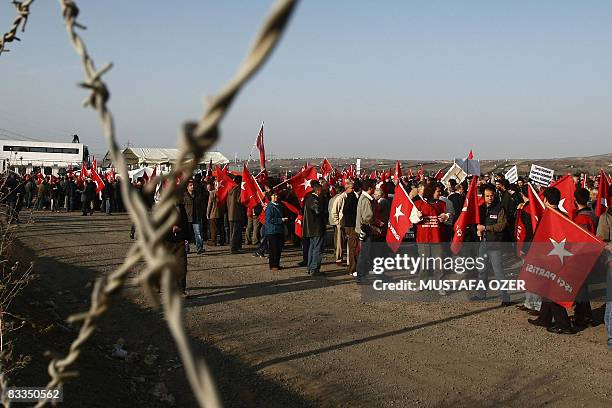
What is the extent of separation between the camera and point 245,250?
55.2 feet

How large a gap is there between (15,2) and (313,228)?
11.5m

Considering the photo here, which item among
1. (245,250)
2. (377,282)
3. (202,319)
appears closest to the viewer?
(202,319)

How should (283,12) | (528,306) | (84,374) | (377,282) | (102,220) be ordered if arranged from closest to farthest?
(283,12), (84,374), (528,306), (377,282), (102,220)

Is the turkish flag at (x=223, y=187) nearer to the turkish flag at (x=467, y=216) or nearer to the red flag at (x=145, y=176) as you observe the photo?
the turkish flag at (x=467, y=216)

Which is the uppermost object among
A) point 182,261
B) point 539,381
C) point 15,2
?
point 15,2

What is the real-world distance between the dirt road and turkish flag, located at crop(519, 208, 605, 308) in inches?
25.9

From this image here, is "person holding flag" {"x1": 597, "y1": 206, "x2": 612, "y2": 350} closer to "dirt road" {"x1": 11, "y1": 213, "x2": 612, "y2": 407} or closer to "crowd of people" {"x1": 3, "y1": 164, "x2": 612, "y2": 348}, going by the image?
"crowd of people" {"x1": 3, "y1": 164, "x2": 612, "y2": 348}

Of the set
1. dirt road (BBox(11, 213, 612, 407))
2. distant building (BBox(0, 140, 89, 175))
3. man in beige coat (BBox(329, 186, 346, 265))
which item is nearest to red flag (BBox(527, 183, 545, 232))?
dirt road (BBox(11, 213, 612, 407))

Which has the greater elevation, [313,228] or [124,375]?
[313,228]

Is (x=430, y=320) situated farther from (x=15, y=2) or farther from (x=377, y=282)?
(x=15, y=2)

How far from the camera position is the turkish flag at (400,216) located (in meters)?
11.5

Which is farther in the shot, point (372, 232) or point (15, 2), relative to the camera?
point (372, 232)

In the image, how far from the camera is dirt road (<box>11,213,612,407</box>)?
249 inches

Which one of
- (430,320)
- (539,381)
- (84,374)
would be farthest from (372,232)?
(84,374)
